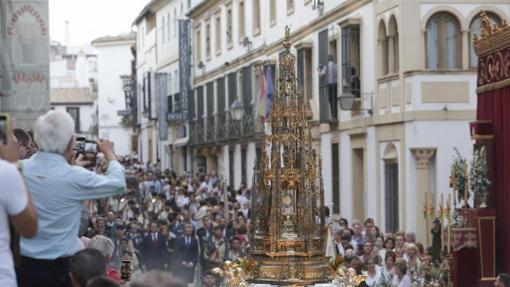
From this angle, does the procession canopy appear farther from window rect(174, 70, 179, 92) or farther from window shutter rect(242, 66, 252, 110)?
window rect(174, 70, 179, 92)

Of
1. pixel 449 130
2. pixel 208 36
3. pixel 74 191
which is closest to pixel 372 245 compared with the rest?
pixel 449 130

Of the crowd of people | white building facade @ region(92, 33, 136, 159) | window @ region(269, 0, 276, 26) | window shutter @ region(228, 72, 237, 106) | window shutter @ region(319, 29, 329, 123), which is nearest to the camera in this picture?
the crowd of people

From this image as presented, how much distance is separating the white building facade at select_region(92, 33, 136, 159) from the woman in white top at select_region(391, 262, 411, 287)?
251 feet

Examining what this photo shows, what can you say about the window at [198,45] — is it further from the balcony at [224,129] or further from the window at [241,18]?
the window at [241,18]

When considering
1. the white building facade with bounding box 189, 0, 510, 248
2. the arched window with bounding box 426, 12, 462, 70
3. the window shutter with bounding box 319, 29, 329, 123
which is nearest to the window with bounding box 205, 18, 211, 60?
the white building facade with bounding box 189, 0, 510, 248

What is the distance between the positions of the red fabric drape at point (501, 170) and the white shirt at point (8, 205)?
558 inches

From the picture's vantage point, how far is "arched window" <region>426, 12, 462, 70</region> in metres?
28.3

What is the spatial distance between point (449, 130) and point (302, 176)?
12.4m

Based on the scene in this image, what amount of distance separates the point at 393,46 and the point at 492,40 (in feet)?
28.8

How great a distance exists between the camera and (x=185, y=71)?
57938 mm

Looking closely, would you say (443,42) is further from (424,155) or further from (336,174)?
(336,174)

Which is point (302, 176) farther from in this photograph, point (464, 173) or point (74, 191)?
point (74, 191)

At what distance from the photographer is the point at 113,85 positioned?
9712 centimetres

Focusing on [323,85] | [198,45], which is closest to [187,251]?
[323,85]
